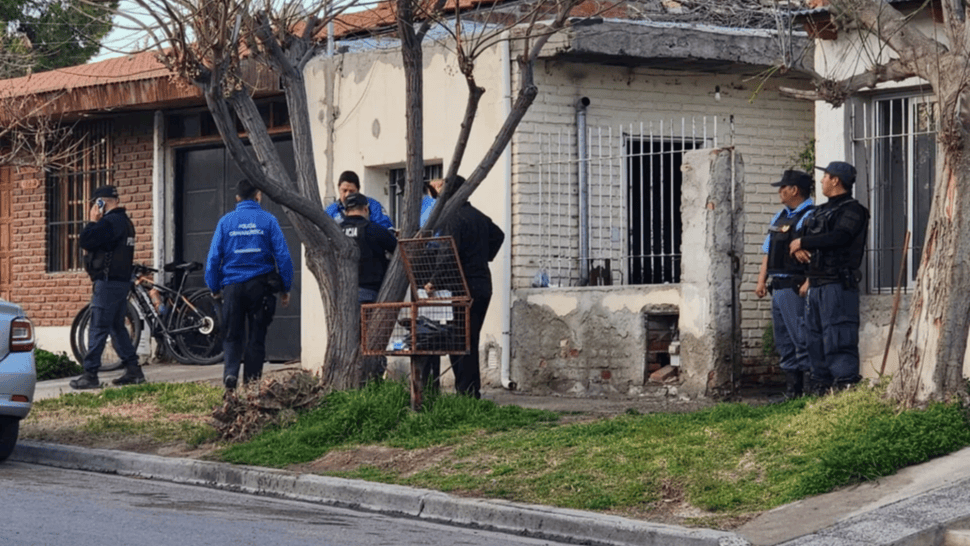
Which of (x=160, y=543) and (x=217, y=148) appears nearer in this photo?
(x=160, y=543)

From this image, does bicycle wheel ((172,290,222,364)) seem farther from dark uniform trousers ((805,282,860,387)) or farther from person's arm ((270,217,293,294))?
dark uniform trousers ((805,282,860,387))

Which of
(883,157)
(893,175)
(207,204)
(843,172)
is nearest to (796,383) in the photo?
(843,172)

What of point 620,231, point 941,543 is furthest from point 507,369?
point 941,543

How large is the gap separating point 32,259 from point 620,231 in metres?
8.74

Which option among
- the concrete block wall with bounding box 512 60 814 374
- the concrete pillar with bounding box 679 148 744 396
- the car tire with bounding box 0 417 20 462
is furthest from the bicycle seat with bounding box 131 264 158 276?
the concrete pillar with bounding box 679 148 744 396

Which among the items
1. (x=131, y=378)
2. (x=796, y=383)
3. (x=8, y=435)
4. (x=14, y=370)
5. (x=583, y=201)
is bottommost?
(x=8, y=435)

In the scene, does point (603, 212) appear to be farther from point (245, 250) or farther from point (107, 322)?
point (107, 322)

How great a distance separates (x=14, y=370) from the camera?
973cm

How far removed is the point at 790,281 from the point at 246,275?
4268mm

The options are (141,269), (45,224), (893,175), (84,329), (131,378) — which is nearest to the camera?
(893,175)

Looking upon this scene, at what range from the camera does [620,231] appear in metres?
13.7

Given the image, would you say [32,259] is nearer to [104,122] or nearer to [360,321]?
[104,122]

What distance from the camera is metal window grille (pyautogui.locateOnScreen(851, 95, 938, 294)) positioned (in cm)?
1166

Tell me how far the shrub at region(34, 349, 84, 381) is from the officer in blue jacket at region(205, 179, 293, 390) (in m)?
4.70
